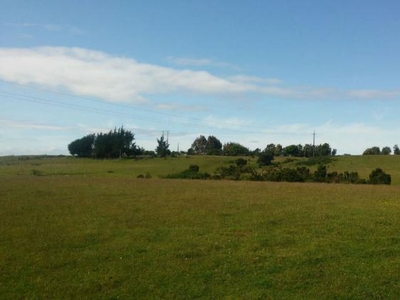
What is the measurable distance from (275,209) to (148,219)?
291 inches

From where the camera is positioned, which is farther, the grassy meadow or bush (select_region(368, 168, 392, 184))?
bush (select_region(368, 168, 392, 184))

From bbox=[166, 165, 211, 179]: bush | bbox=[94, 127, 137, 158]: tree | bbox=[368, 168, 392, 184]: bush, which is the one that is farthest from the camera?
bbox=[94, 127, 137, 158]: tree

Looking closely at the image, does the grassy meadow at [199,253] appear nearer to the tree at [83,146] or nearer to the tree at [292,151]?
the tree at [292,151]

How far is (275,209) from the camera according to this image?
962 inches

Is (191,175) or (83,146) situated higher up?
(83,146)

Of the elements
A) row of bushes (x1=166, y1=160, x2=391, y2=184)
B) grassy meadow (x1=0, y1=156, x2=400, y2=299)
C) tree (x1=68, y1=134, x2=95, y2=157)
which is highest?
tree (x1=68, y1=134, x2=95, y2=157)

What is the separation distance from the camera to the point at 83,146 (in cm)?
14075

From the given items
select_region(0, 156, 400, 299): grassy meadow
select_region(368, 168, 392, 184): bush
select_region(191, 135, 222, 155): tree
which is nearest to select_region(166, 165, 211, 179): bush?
select_region(368, 168, 392, 184): bush

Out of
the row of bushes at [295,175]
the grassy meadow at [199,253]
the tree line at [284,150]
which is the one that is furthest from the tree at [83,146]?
the grassy meadow at [199,253]

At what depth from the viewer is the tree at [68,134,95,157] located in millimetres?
139375

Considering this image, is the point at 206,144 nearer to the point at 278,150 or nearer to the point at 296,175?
the point at 278,150

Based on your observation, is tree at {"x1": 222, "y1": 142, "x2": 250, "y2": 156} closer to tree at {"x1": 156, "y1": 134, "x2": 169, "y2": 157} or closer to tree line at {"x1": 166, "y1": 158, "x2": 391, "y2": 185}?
tree at {"x1": 156, "y1": 134, "x2": 169, "y2": 157}

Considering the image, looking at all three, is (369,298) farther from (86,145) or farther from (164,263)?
(86,145)

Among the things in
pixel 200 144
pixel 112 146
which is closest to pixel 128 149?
pixel 112 146
